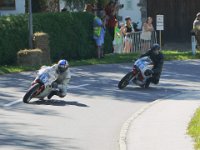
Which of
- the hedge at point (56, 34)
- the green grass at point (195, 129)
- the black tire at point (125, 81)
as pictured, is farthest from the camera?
the hedge at point (56, 34)

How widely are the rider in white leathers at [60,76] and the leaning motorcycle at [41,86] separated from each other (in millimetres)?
95

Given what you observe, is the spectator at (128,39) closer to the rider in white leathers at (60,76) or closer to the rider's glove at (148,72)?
the rider's glove at (148,72)

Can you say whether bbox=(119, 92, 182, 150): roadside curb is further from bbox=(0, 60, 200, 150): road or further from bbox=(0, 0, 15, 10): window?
bbox=(0, 0, 15, 10): window

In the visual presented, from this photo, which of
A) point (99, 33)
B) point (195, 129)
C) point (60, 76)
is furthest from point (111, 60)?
point (195, 129)

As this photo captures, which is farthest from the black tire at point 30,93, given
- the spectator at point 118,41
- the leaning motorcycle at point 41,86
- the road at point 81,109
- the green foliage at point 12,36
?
the spectator at point 118,41

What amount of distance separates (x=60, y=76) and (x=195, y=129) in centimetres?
519

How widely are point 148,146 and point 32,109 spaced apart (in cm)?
470

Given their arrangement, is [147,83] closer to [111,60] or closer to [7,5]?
[111,60]

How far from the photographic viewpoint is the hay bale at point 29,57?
24203 millimetres

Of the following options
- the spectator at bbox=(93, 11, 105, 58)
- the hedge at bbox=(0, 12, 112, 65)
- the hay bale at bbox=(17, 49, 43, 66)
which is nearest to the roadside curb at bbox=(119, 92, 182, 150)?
the hay bale at bbox=(17, 49, 43, 66)

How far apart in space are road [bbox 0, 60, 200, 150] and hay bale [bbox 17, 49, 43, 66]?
1.57m

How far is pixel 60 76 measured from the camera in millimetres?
16453

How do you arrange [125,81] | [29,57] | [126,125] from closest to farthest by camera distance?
[126,125] → [125,81] → [29,57]

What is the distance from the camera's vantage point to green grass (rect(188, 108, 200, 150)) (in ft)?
35.8
